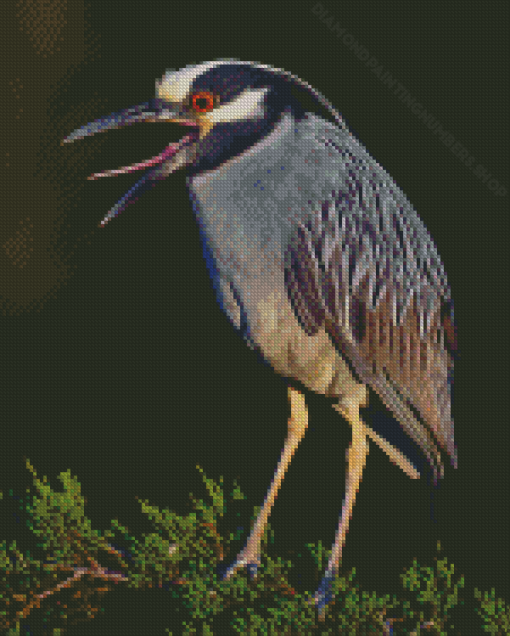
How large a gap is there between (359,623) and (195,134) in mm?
983

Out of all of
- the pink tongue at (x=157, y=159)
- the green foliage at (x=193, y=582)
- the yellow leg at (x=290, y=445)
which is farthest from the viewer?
the yellow leg at (x=290, y=445)

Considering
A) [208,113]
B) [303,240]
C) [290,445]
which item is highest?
[208,113]

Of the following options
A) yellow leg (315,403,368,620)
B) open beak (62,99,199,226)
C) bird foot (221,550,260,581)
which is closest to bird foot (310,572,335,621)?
yellow leg (315,403,368,620)

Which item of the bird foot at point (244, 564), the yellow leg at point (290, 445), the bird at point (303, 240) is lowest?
the bird foot at point (244, 564)

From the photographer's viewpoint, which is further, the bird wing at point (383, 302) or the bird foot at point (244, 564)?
the bird foot at point (244, 564)

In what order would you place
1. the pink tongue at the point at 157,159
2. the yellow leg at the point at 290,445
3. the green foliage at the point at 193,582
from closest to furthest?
the green foliage at the point at 193,582
the pink tongue at the point at 157,159
the yellow leg at the point at 290,445

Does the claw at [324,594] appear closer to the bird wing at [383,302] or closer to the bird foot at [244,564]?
the bird foot at [244,564]

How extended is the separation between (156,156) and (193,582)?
84 cm

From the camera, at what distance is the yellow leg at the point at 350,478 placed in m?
1.62

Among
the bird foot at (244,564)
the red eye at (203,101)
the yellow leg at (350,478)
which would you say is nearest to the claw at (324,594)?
the yellow leg at (350,478)

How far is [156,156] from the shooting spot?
1.65 m

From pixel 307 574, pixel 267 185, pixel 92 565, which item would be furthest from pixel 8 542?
pixel 267 185

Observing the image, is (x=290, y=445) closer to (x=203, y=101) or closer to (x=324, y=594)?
(x=324, y=594)

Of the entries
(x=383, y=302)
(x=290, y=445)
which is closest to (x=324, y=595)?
(x=290, y=445)
